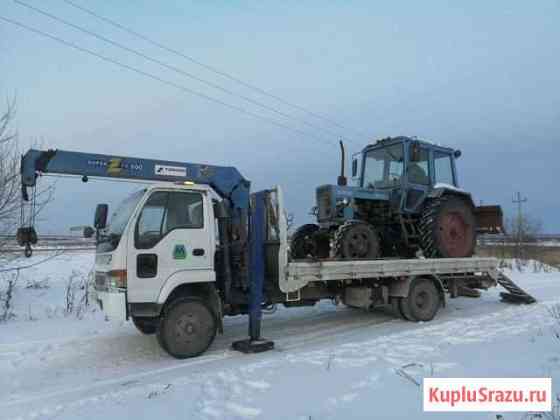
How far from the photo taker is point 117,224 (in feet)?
20.9

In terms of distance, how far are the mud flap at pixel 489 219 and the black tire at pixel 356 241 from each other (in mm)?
3064

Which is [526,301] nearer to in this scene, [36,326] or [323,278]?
[323,278]

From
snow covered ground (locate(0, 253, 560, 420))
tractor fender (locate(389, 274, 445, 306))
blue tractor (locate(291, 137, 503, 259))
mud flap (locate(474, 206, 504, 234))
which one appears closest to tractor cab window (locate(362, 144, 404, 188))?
blue tractor (locate(291, 137, 503, 259))

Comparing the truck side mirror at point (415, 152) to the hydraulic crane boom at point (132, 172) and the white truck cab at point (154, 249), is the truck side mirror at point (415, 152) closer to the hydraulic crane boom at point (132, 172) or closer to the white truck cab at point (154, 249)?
the hydraulic crane boom at point (132, 172)

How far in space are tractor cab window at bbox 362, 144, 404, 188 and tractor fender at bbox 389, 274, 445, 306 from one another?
221 centimetres

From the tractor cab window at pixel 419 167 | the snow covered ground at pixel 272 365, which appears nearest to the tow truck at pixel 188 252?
the snow covered ground at pixel 272 365

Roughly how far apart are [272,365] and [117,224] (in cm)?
292

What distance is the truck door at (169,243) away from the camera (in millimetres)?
5938

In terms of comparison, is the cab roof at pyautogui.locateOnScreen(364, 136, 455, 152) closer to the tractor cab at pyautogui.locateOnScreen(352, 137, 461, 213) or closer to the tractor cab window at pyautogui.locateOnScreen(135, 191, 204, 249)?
the tractor cab at pyautogui.locateOnScreen(352, 137, 461, 213)

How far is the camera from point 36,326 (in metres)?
8.07

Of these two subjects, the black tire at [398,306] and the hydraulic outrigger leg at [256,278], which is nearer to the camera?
the hydraulic outrigger leg at [256,278]

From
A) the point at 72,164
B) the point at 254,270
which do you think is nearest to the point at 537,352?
the point at 254,270

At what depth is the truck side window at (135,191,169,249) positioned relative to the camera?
19.7 ft

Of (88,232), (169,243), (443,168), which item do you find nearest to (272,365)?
(169,243)
